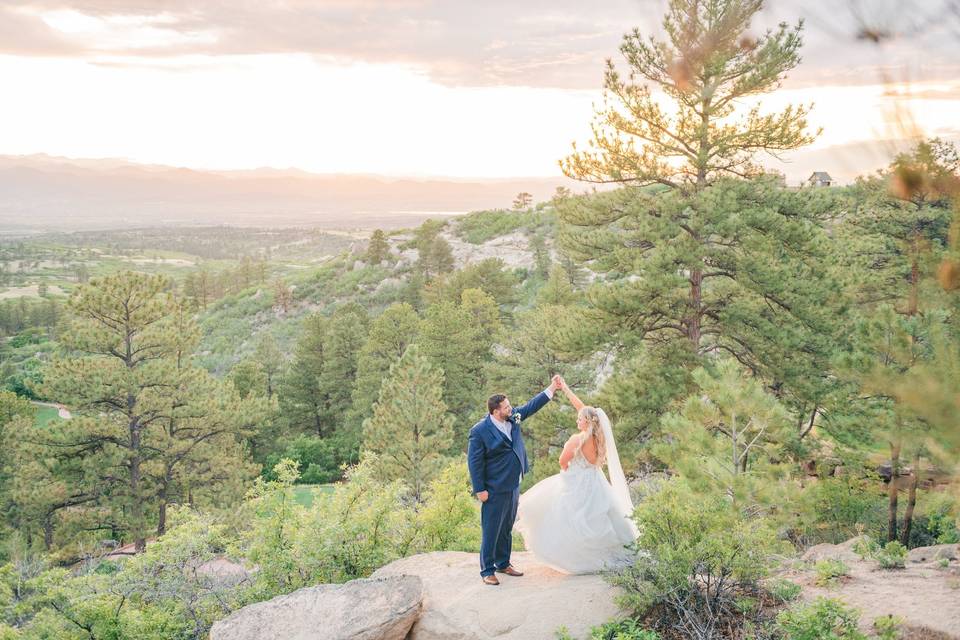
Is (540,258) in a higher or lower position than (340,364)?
higher

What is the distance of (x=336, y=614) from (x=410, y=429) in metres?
16.7

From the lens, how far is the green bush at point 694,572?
5.73 m

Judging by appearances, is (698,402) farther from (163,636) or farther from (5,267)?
(5,267)

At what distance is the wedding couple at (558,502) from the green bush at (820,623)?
183cm

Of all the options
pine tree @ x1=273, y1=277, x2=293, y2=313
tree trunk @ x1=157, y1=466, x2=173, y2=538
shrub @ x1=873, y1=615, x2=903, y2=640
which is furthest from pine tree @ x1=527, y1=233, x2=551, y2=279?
shrub @ x1=873, y1=615, x2=903, y2=640

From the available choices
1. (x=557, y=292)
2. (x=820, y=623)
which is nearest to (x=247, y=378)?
(x=557, y=292)

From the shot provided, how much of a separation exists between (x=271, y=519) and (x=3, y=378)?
66.8 m

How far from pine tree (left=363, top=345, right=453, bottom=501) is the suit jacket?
15669 millimetres

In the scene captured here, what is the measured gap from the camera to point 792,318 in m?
14.8

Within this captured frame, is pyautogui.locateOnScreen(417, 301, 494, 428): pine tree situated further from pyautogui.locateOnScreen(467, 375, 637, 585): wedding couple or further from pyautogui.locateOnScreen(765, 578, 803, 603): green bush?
pyautogui.locateOnScreen(765, 578, 803, 603): green bush

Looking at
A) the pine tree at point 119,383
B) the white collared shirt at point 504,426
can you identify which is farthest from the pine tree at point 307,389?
the white collared shirt at point 504,426

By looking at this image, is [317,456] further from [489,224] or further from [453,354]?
[489,224]

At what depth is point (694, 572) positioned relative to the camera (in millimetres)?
5859

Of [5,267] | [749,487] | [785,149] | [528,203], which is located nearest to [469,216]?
[528,203]
